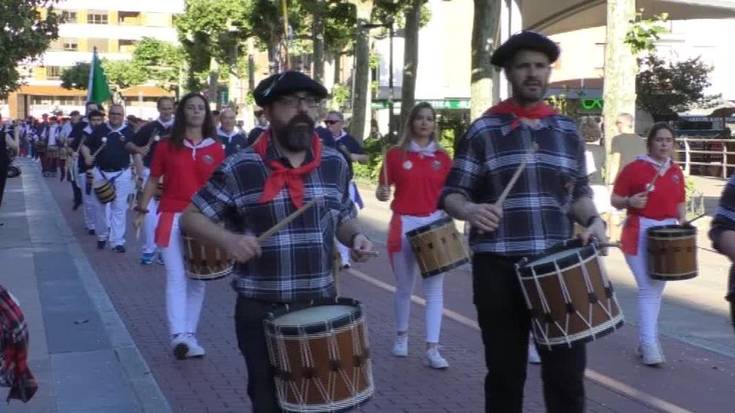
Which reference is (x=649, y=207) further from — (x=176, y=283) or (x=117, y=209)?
(x=117, y=209)

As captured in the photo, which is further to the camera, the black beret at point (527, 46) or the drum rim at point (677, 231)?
the drum rim at point (677, 231)

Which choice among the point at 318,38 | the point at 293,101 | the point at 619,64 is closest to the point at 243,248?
the point at 293,101

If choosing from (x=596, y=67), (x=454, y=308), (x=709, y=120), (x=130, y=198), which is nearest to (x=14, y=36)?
(x=130, y=198)

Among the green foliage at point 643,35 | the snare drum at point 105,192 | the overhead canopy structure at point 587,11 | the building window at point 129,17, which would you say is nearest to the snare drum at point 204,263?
the snare drum at point 105,192

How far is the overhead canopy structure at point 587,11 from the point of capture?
2481 cm

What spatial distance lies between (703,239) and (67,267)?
905 centimetres

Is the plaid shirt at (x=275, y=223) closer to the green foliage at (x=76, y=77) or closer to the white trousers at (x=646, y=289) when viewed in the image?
the white trousers at (x=646, y=289)

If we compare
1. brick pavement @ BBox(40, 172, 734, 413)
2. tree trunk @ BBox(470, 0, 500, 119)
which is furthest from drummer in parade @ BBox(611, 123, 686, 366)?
tree trunk @ BBox(470, 0, 500, 119)

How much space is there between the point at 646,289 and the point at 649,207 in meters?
0.60

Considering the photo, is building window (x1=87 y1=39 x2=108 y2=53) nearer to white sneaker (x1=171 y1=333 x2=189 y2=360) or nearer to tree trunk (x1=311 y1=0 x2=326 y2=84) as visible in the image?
tree trunk (x1=311 y1=0 x2=326 y2=84)

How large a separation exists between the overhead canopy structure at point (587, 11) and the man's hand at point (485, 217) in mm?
20523

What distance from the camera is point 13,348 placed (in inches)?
199

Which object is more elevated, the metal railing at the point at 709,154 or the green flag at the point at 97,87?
the green flag at the point at 97,87

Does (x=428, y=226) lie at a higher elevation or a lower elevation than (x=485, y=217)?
lower
